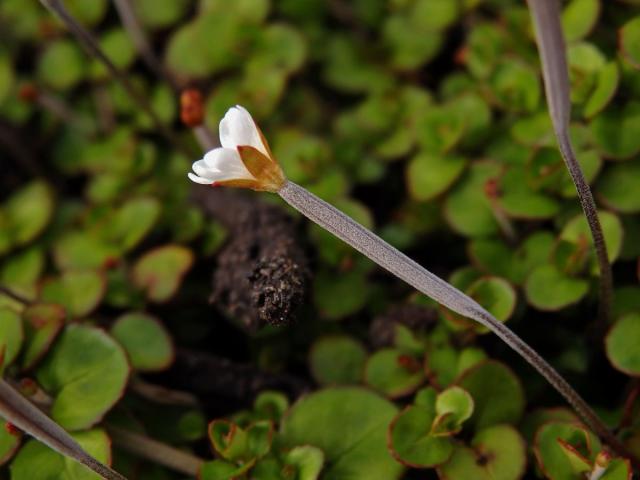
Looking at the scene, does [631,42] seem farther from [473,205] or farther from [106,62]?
[106,62]

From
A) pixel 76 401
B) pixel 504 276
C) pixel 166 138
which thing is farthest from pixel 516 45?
pixel 76 401

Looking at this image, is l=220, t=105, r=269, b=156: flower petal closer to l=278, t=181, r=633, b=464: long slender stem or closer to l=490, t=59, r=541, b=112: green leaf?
l=278, t=181, r=633, b=464: long slender stem

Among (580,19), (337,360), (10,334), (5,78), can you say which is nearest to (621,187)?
(580,19)

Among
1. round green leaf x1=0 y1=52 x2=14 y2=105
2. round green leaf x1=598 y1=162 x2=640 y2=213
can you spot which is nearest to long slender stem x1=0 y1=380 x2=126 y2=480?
round green leaf x1=598 y1=162 x2=640 y2=213

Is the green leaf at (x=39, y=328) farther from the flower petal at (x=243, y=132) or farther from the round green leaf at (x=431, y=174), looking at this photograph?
the round green leaf at (x=431, y=174)

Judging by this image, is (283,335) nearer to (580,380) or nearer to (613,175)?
(580,380)
